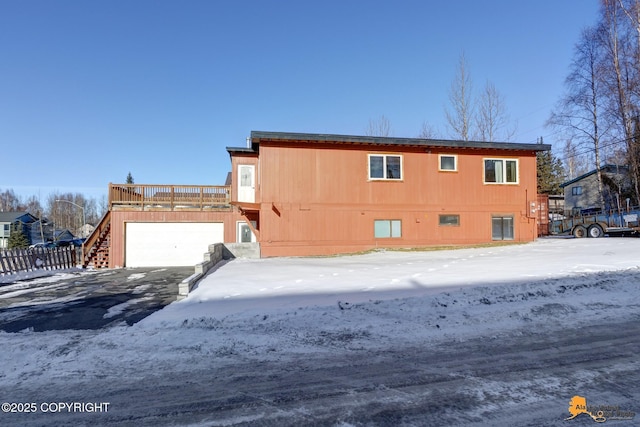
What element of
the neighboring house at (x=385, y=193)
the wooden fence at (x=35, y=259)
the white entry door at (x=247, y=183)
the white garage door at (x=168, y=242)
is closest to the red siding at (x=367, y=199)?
the neighboring house at (x=385, y=193)

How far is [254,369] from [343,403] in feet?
4.16

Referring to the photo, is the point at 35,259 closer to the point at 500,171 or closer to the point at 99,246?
the point at 99,246

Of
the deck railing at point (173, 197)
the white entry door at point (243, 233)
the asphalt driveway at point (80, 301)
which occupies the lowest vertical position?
the asphalt driveway at point (80, 301)

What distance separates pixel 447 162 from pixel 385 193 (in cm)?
369

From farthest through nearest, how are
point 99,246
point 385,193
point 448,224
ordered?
point 99,246, point 448,224, point 385,193

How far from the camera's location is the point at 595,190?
34.3 metres

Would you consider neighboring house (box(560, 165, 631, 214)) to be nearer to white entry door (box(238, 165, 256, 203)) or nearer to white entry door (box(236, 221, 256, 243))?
white entry door (box(238, 165, 256, 203))

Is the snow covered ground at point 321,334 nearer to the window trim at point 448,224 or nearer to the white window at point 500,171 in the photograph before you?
the window trim at point 448,224

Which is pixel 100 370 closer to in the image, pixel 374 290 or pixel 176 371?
pixel 176 371

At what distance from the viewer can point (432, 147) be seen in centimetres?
1667

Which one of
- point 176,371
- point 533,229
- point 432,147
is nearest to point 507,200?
point 533,229

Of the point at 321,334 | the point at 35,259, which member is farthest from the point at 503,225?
the point at 35,259

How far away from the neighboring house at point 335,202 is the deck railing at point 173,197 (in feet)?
0.18

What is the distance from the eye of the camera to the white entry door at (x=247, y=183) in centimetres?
1884
